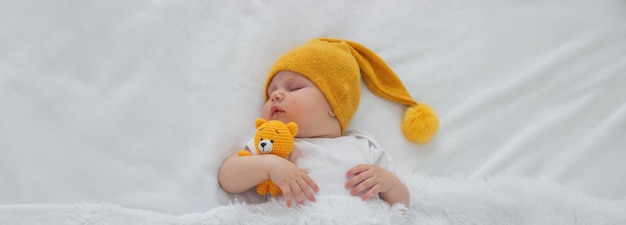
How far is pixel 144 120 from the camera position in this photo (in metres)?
1.07

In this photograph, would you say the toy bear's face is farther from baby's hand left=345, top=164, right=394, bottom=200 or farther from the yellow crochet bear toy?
baby's hand left=345, top=164, right=394, bottom=200

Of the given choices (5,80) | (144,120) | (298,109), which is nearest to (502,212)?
(298,109)

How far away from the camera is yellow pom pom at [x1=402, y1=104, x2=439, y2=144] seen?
1288 millimetres

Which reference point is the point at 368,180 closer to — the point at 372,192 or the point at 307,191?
the point at 372,192

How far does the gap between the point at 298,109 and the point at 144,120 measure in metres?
0.31

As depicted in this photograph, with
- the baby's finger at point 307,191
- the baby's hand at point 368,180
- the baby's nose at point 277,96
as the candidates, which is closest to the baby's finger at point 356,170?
the baby's hand at point 368,180

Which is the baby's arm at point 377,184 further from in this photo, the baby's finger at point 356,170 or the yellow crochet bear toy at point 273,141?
the yellow crochet bear toy at point 273,141

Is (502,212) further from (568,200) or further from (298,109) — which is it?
(298,109)

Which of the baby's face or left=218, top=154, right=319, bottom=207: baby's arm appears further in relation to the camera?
the baby's face

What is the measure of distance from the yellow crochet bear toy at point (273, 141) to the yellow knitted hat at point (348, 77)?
0.14 meters

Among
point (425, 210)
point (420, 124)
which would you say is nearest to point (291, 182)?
point (425, 210)

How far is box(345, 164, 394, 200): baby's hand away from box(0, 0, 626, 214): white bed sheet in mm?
205

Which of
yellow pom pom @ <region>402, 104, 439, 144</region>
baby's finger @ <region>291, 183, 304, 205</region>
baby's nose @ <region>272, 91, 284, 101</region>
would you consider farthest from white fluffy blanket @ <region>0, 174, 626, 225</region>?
baby's nose @ <region>272, 91, 284, 101</region>

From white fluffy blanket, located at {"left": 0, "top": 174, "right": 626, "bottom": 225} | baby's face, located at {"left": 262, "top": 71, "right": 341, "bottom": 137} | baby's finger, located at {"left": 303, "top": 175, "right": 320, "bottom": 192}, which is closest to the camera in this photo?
white fluffy blanket, located at {"left": 0, "top": 174, "right": 626, "bottom": 225}
